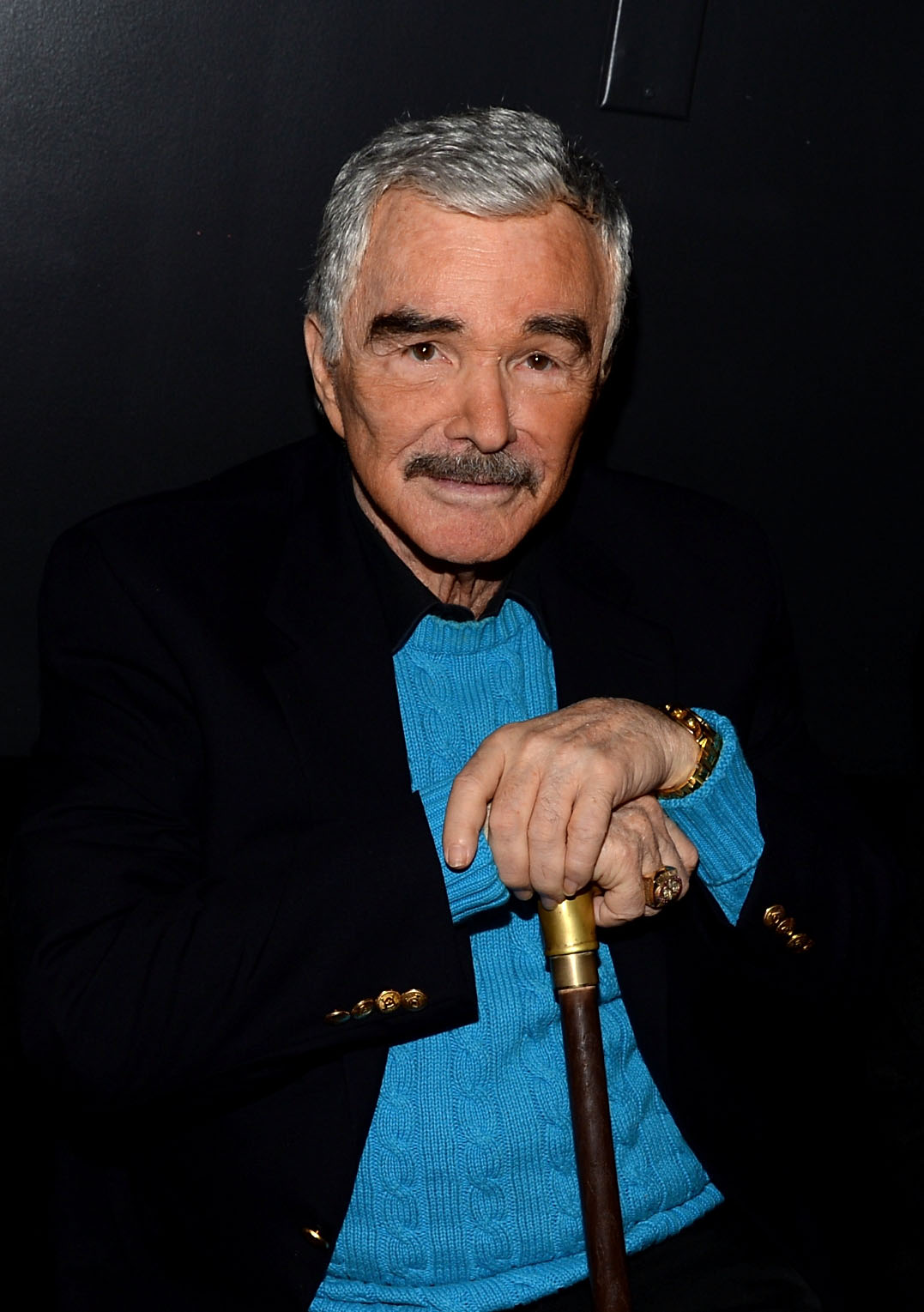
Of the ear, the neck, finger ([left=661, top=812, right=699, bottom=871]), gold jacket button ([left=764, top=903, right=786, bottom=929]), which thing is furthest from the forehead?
gold jacket button ([left=764, top=903, right=786, bottom=929])

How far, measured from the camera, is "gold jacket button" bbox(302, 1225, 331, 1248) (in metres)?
1.53

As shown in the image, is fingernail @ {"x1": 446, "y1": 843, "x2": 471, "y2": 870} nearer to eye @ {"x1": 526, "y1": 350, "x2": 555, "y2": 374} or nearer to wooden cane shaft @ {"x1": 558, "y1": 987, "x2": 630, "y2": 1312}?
wooden cane shaft @ {"x1": 558, "y1": 987, "x2": 630, "y2": 1312}

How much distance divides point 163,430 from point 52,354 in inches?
7.7

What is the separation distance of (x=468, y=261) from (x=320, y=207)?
0.65m

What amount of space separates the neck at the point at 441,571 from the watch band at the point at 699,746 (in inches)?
12.6

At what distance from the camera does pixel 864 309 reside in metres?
2.52

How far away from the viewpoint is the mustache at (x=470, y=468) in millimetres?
1667

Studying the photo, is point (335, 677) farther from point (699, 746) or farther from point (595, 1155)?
point (595, 1155)

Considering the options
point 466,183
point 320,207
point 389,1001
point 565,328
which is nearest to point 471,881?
point 389,1001

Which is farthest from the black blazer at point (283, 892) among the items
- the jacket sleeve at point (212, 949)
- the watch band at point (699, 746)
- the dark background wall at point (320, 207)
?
the dark background wall at point (320, 207)

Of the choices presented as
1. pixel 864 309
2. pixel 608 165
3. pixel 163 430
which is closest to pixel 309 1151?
pixel 163 430

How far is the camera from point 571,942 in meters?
1.43

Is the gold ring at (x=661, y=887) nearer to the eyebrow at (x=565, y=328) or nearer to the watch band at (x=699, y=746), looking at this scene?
the watch band at (x=699, y=746)

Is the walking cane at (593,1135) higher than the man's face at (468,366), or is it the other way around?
the man's face at (468,366)
